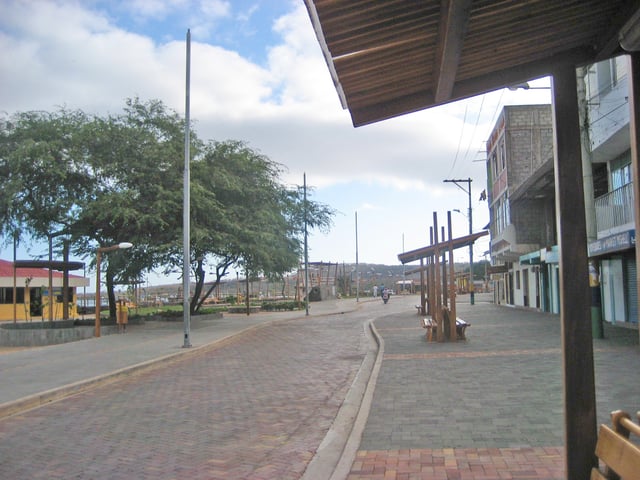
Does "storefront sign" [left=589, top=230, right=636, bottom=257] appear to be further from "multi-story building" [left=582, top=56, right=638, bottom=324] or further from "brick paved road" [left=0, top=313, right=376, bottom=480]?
"brick paved road" [left=0, top=313, right=376, bottom=480]

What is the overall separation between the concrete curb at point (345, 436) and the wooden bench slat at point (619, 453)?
8.52 ft

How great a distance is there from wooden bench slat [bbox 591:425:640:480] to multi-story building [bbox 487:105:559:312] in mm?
24998

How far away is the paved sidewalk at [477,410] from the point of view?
17.9 ft

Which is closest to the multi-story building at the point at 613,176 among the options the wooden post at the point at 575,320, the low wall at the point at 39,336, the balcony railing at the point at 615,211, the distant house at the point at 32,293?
the balcony railing at the point at 615,211

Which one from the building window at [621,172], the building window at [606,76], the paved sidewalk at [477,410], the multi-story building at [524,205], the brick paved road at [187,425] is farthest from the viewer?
the multi-story building at [524,205]

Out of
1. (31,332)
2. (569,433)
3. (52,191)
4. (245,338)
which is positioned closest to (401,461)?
(569,433)

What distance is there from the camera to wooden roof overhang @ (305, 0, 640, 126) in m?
3.16

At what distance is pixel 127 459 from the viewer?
20.6ft

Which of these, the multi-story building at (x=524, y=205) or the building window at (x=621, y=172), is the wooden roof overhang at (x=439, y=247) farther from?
the multi-story building at (x=524, y=205)

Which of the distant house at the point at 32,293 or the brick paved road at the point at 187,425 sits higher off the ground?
the distant house at the point at 32,293

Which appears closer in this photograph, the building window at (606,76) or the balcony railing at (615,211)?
the balcony railing at (615,211)

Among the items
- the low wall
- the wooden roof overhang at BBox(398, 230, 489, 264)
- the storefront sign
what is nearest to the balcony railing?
the storefront sign

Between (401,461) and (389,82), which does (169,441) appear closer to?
(401,461)

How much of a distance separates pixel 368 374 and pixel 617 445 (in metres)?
8.61
